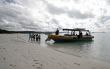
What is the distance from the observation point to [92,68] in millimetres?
7168

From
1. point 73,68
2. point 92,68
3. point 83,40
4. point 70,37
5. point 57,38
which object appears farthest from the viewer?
point 83,40

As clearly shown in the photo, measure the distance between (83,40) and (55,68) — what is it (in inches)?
1217

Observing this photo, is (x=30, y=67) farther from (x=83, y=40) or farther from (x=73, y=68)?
(x=83, y=40)

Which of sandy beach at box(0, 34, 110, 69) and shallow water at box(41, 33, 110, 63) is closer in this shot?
sandy beach at box(0, 34, 110, 69)

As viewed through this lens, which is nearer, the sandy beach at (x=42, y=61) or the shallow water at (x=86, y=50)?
the sandy beach at (x=42, y=61)

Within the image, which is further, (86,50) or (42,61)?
(86,50)

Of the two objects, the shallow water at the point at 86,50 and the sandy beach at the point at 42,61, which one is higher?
the sandy beach at the point at 42,61

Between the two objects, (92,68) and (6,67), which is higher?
(6,67)

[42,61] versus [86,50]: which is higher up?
[42,61]

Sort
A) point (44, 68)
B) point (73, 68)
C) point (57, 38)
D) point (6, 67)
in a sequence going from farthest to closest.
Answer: point (57, 38), point (73, 68), point (44, 68), point (6, 67)

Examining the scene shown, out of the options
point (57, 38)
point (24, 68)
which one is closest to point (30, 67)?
point (24, 68)

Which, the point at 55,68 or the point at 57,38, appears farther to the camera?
the point at 57,38

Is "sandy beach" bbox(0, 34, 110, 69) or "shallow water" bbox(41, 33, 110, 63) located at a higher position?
"sandy beach" bbox(0, 34, 110, 69)

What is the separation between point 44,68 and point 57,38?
23.9m
